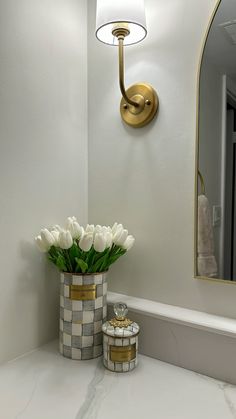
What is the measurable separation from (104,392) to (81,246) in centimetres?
35

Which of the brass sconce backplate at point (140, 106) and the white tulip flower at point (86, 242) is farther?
the brass sconce backplate at point (140, 106)

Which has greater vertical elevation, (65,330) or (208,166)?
(208,166)

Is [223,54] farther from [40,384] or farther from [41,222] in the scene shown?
[40,384]

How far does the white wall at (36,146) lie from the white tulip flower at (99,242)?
8.2 inches

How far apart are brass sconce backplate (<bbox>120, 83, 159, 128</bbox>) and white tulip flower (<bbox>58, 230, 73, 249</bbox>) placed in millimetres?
393

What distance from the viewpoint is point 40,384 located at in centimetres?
82

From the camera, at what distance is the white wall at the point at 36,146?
908 mm

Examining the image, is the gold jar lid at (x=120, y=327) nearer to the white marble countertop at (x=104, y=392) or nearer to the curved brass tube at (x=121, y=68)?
the white marble countertop at (x=104, y=392)

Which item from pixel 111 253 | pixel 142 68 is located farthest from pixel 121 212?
pixel 142 68

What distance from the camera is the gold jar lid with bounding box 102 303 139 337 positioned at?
0.87 m

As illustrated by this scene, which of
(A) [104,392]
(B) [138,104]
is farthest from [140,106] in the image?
(A) [104,392]

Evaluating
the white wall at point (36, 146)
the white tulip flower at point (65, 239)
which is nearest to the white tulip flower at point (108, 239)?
the white tulip flower at point (65, 239)

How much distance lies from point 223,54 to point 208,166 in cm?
28

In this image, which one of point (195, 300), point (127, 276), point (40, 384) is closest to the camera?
point (40, 384)
